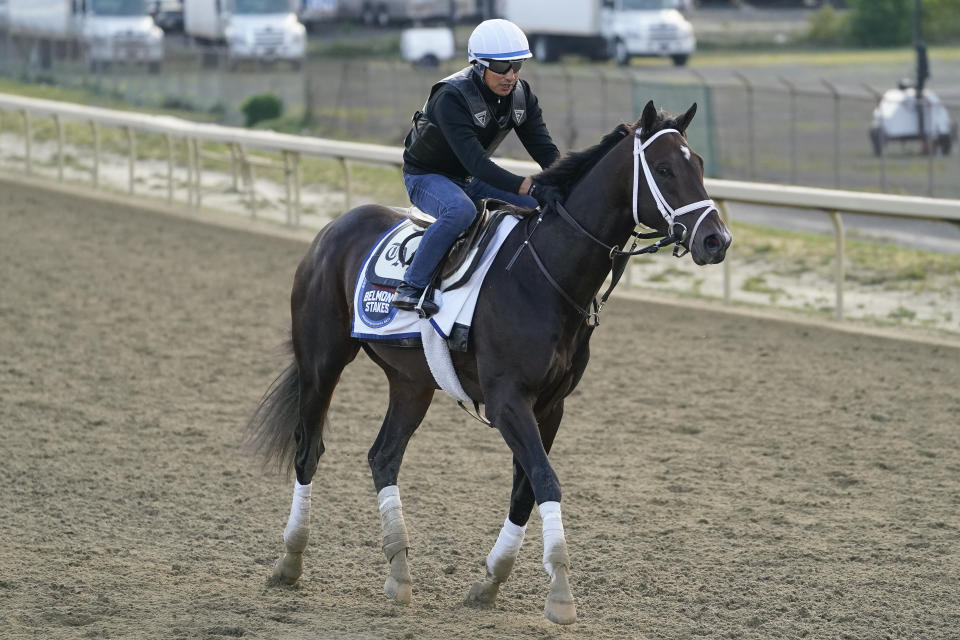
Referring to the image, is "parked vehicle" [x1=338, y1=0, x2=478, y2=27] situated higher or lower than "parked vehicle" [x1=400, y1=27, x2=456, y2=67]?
higher

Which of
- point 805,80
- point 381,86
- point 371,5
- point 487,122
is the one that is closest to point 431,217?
point 487,122

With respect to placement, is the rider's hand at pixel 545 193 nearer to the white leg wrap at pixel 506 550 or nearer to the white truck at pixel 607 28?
the white leg wrap at pixel 506 550

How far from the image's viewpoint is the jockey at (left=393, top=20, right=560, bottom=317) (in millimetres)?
5285

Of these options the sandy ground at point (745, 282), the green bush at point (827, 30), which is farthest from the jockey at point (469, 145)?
the green bush at point (827, 30)

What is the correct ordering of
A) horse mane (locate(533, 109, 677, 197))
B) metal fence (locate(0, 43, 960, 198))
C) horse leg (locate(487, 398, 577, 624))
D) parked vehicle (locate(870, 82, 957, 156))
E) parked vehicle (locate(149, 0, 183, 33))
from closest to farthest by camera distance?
horse leg (locate(487, 398, 577, 624)) → horse mane (locate(533, 109, 677, 197)) → metal fence (locate(0, 43, 960, 198)) → parked vehicle (locate(870, 82, 957, 156)) → parked vehicle (locate(149, 0, 183, 33))

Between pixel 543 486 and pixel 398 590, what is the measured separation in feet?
2.92

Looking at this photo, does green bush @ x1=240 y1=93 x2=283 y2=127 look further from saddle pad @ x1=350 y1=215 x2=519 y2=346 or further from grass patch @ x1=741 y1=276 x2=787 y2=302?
saddle pad @ x1=350 y1=215 x2=519 y2=346

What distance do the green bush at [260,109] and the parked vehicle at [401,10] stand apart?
16.1 metres

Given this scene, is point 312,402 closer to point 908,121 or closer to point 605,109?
point 908,121

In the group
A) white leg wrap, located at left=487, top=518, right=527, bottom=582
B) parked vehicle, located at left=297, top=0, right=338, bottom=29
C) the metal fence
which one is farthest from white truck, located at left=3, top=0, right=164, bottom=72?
white leg wrap, located at left=487, top=518, right=527, bottom=582

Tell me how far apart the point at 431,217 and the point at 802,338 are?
5013 mm

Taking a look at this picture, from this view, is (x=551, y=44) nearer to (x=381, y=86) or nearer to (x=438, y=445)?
(x=381, y=86)

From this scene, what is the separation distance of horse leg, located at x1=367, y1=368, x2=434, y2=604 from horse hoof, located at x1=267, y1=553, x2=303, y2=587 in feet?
1.29

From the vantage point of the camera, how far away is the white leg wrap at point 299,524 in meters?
5.63
